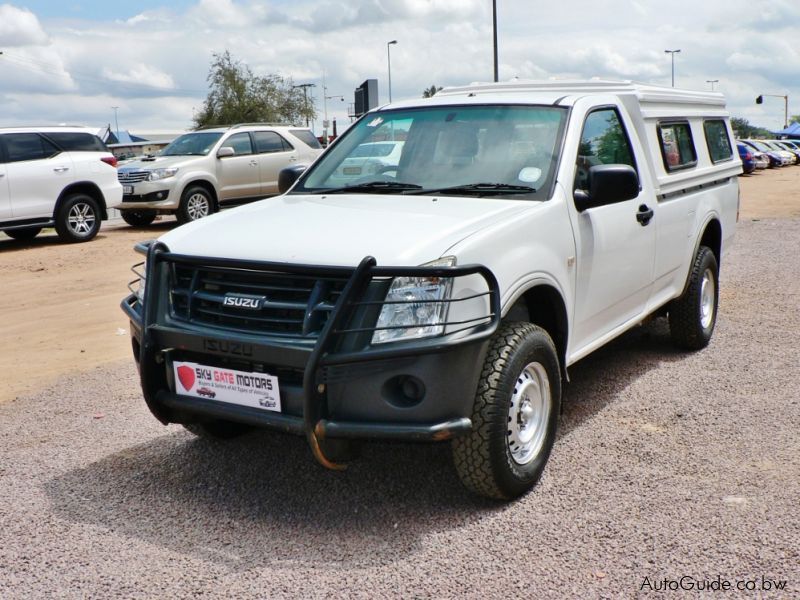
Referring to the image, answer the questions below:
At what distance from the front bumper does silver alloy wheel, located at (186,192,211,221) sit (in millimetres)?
12985

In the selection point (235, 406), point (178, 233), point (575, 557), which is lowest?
point (575, 557)

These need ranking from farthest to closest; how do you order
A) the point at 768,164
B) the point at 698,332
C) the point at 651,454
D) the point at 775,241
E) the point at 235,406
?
the point at 768,164
the point at 775,241
the point at 698,332
the point at 651,454
the point at 235,406

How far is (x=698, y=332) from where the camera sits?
6434mm

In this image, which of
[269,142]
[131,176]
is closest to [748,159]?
[269,142]

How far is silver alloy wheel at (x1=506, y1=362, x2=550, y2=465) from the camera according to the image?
3867 mm

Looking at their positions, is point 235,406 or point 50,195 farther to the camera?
point 50,195

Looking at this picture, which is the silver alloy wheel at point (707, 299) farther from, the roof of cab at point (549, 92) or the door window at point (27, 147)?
the door window at point (27, 147)

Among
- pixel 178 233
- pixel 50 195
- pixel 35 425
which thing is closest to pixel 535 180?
pixel 178 233

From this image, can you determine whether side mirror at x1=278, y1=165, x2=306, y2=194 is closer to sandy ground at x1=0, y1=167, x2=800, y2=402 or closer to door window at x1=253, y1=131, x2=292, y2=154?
sandy ground at x1=0, y1=167, x2=800, y2=402

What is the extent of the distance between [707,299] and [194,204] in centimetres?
1155

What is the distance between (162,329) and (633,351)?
3983mm

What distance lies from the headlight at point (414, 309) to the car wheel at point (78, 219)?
12.1 meters

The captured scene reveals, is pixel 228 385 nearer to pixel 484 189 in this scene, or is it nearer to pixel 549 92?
pixel 484 189

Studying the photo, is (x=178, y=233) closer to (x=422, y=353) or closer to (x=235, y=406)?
(x=235, y=406)
